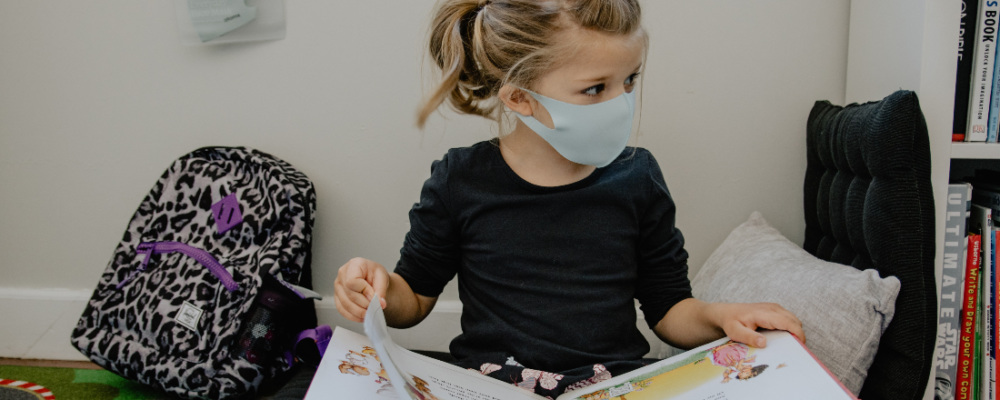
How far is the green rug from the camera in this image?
118cm

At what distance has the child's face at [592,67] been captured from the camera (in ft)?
2.36

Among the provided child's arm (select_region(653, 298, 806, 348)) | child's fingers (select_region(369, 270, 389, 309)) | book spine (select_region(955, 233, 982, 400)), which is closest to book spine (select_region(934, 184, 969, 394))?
book spine (select_region(955, 233, 982, 400))

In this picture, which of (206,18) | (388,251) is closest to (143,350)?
(388,251)

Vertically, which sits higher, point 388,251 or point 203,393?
point 388,251

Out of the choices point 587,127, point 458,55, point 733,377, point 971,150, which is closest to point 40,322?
point 458,55

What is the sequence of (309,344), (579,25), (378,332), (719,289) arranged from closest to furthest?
(378,332) → (579,25) → (719,289) → (309,344)

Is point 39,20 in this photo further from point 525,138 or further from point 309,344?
point 525,138

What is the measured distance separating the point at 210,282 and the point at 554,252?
25.2 inches

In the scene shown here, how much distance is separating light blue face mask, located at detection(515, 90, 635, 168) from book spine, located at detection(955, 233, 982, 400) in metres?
0.50

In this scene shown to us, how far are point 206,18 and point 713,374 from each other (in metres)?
1.05

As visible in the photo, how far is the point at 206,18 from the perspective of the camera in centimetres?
119

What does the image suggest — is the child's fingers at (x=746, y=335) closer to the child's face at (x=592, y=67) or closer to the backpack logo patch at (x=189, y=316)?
the child's face at (x=592, y=67)

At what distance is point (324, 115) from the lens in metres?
1.22

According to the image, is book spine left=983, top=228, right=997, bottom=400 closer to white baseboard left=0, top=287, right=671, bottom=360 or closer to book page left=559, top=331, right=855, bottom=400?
book page left=559, top=331, right=855, bottom=400
